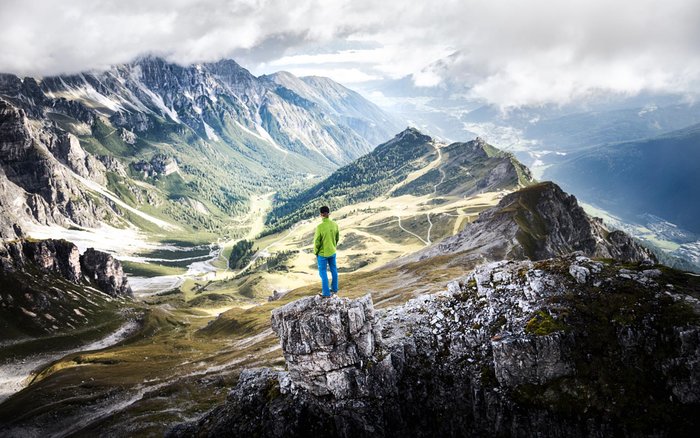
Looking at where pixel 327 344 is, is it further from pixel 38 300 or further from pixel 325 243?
pixel 38 300

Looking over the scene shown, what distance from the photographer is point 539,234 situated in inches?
5177

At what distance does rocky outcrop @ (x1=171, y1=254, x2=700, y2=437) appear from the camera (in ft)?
106

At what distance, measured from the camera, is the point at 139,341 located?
525 feet

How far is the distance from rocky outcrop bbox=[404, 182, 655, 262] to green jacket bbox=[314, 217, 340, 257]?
305 ft

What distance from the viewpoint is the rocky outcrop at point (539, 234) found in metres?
125

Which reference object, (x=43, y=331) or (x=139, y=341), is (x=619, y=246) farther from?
(x=43, y=331)

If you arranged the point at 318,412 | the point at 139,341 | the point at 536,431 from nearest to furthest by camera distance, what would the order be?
the point at 536,431 < the point at 318,412 < the point at 139,341

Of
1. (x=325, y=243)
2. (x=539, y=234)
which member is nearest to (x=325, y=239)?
→ (x=325, y=243)

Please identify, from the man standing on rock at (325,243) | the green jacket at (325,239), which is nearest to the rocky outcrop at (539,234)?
the man standing on rock at (325,243)

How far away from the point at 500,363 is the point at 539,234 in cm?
10713

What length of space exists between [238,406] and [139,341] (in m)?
140

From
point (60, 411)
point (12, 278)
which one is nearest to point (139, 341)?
point (12, 278)

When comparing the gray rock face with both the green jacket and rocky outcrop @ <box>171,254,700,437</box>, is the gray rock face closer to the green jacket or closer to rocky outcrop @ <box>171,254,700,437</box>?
rocky outcrop @ <box>171,254,700,437</box>

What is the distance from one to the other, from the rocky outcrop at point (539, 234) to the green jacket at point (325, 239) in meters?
93.0
